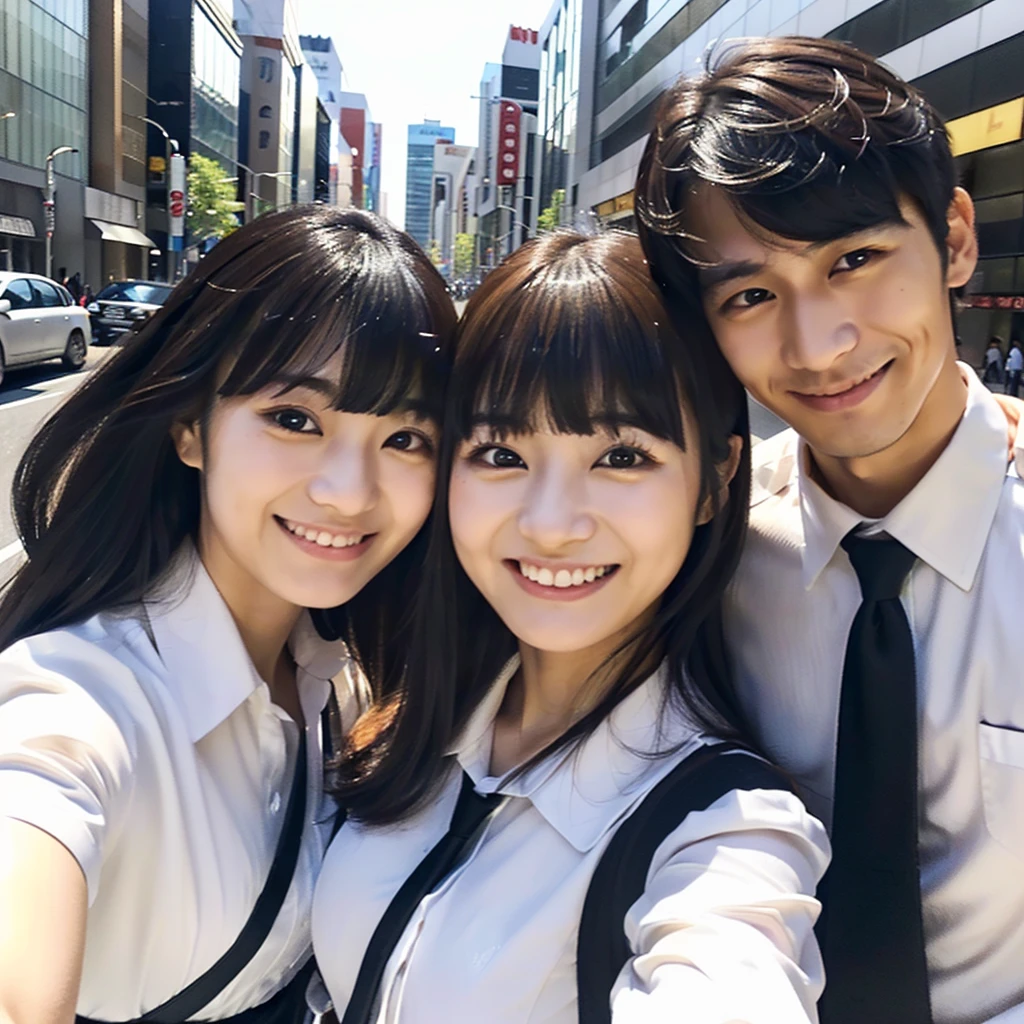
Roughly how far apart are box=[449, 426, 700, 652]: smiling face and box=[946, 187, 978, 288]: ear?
627mm

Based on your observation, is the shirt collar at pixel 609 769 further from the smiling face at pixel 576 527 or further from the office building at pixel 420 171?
the office building at pixel 420 171

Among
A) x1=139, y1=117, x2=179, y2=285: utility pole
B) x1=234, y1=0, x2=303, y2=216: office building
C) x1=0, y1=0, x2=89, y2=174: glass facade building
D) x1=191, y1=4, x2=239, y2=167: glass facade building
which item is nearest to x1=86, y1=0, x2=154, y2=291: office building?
x1=0, y1=0, x2=89, y2=174: glass facade building

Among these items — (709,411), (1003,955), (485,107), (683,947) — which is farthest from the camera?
(485,107)

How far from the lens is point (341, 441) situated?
61.4 inches

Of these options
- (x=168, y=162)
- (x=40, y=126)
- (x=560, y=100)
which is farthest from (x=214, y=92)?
(x=40, y=126)

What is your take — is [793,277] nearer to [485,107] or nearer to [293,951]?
[293,951]

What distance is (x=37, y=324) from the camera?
40.9ft

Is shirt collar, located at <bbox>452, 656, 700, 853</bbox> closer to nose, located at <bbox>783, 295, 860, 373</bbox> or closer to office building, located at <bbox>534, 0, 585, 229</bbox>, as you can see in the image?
nose, located at <bbox>783, 295, 860, 373</bbox>

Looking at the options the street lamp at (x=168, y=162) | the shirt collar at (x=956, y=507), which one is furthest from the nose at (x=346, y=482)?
the street lamp at (x=168, y=162)

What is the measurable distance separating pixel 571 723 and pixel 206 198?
144ft

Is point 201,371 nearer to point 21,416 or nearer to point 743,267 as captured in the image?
point 743,267

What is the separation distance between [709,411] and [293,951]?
3.61 feet

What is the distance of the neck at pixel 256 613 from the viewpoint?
1679mm

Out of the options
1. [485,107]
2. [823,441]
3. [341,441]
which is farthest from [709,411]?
[485,107]
